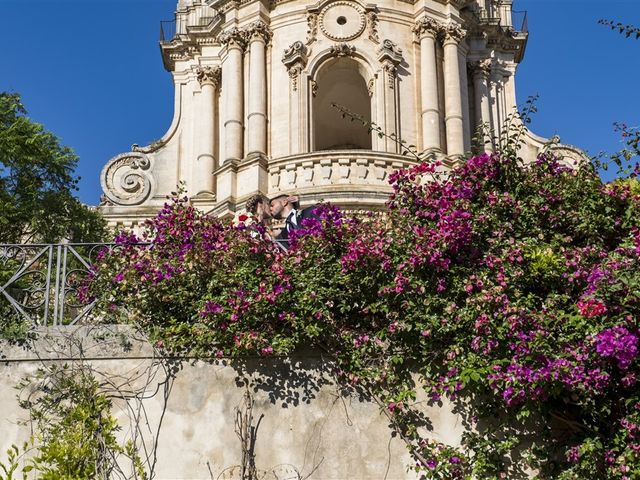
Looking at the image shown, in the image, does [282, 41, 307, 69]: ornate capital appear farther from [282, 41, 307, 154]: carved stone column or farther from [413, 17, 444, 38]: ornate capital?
[413, 17, 444, 38]: ornate capital

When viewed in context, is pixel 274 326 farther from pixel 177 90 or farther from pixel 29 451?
pixel 177 90

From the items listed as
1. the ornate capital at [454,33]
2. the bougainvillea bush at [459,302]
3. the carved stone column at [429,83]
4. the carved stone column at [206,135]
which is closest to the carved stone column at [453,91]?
the ornate capital at [454,33]

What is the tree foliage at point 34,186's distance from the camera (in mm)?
15499

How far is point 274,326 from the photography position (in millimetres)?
7199

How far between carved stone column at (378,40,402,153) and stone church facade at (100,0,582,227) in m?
0.03

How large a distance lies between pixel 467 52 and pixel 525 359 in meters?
16.2

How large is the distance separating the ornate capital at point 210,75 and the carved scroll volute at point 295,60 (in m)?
2.51

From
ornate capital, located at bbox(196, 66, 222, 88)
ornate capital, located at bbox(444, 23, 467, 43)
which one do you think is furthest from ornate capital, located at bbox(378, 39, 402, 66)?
ornate capital, located at bbox(196, 66, 222, 88)

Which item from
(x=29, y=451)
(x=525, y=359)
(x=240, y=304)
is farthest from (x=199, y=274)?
(x=525, y=359)

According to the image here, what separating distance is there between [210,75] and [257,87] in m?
2.39

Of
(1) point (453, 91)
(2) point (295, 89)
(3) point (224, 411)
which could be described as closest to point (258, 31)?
(2) point (295, 89)

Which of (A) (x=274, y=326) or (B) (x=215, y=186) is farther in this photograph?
(B) (x=215, y=186)

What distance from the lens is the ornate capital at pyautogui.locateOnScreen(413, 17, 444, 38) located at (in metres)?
19.8

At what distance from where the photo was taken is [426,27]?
65.0ft
